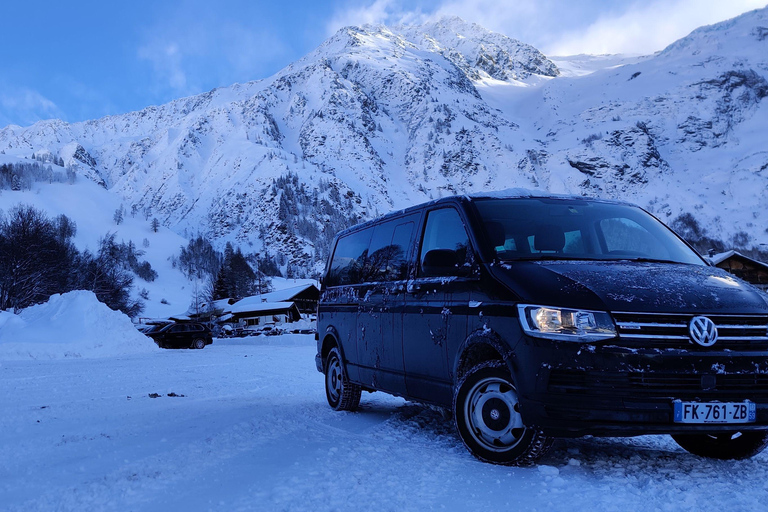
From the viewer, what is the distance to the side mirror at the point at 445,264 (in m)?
4.68

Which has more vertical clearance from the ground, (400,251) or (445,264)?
(400,251)

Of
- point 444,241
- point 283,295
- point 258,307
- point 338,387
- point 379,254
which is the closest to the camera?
point 444,241

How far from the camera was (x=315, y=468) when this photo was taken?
4.29 meters

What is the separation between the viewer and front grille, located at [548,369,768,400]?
3.66 metres

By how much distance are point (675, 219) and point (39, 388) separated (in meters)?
197

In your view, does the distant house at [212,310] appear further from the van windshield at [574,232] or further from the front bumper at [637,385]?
the front bumper at [637,385]

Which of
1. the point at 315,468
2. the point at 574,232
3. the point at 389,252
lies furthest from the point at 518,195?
the point at 315,468

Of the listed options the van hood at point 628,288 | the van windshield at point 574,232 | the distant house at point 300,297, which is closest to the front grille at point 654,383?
the van hood at point 628,288

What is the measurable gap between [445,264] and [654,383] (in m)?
1.75

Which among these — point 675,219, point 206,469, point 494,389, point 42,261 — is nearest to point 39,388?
point 206,469

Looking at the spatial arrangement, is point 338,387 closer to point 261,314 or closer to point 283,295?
point 261,314

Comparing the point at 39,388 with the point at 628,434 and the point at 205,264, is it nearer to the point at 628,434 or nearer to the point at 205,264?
the point at 628,434

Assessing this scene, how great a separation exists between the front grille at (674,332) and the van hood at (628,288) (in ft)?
0.15

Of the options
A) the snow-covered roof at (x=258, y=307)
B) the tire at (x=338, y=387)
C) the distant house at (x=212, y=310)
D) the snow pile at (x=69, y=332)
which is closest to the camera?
the tire at (x=338, y=387)
